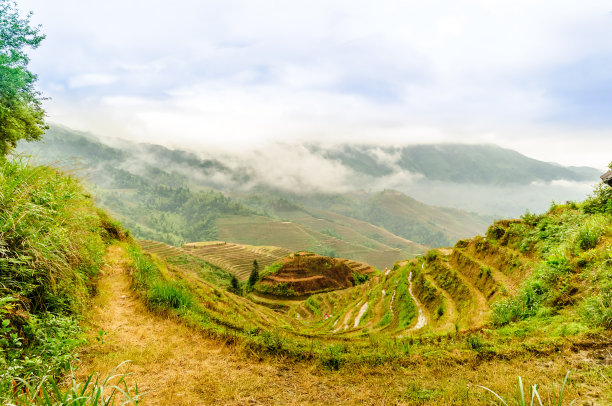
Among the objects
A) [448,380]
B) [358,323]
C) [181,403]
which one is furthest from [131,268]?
[358,323]

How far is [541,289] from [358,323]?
26763mm

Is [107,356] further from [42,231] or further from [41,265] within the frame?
[42,231]

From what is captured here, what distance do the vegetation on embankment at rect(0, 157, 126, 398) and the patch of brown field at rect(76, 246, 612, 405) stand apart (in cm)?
78

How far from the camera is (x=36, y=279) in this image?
5121 mm

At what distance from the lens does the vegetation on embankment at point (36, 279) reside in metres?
4.04

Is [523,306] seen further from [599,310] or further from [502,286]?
[502,286]

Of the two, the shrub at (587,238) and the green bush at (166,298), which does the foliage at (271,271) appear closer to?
the green bush at (166,298)

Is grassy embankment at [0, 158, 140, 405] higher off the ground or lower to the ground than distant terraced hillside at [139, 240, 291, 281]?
higher

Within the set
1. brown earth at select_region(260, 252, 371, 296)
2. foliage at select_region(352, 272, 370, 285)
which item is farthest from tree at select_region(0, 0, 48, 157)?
foliage at select_region(352, 272, 370, 285)

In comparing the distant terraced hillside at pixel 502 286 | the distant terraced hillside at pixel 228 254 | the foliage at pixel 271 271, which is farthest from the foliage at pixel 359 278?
the distant terraced hillside at pixel 502 286

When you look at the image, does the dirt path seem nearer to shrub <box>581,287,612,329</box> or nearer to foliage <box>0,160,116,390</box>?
foliage <box>0,160,116,390</box>

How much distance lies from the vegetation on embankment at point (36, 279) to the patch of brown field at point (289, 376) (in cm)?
78

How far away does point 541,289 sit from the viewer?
9.99m

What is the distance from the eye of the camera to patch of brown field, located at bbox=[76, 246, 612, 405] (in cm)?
469
